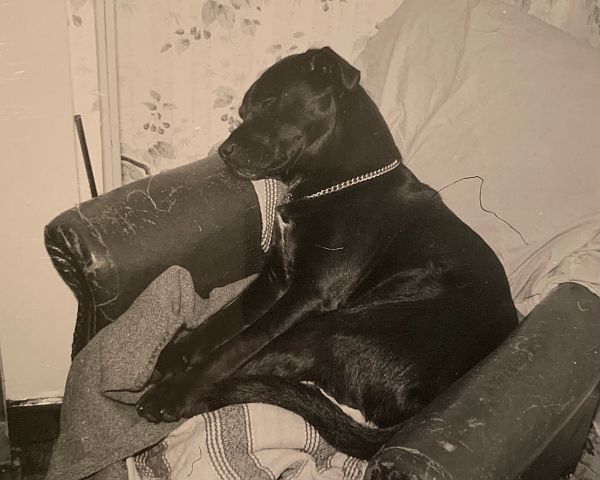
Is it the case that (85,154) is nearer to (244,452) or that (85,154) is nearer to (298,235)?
(298,235)

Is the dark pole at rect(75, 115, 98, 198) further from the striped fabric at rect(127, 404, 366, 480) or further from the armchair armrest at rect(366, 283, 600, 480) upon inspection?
the armchair armrest at rect(366, 283, 600, 480)

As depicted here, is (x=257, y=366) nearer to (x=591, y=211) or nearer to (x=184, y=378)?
(x=184, y=378)

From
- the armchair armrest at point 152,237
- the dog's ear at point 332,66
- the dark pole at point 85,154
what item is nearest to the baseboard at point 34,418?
the armchair armrest at point 152,237

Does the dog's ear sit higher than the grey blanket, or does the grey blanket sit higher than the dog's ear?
the dog's ear

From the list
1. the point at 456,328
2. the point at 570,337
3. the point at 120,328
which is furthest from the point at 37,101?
the point at 570,337

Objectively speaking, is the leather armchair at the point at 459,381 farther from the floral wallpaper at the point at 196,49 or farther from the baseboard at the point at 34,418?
the baseboard at the point at 34,418

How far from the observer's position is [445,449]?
70 centimetres

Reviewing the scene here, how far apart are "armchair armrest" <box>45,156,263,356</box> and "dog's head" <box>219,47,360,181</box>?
92 millimetres

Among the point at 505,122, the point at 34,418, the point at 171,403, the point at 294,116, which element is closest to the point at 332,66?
the point at 294,116

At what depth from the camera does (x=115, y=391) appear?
0.99 m

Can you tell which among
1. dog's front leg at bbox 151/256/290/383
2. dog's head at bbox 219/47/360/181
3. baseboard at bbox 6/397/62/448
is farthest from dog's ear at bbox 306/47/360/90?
baseboard at bbox 6/397/62/448

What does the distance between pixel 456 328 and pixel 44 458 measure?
0.95m

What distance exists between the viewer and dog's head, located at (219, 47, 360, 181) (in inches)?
43.4

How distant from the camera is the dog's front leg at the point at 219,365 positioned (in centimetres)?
99
